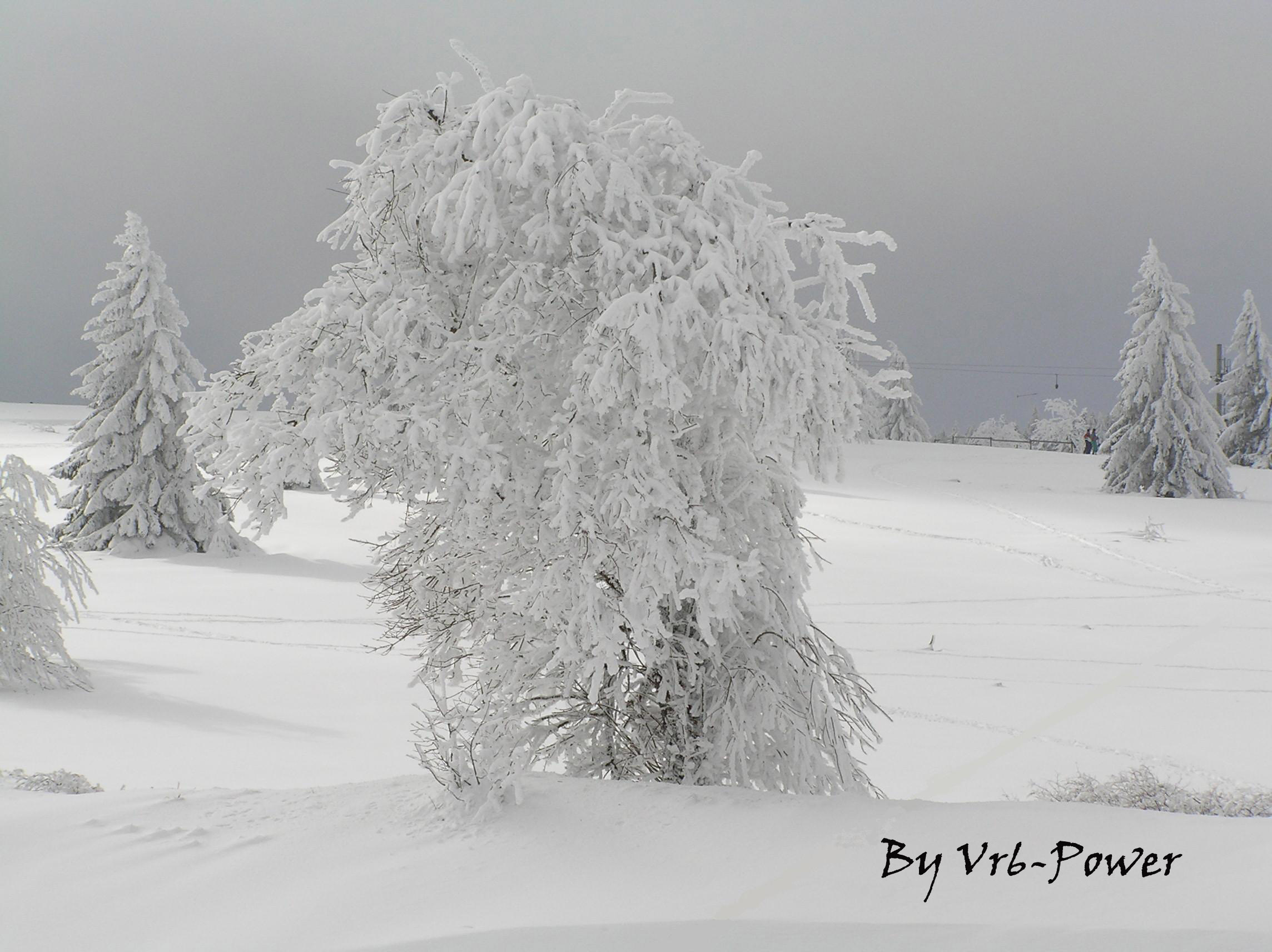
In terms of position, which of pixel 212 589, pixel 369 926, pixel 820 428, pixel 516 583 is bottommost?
pixel 212 589

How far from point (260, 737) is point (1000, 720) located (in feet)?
26.1

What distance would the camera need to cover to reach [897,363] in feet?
181

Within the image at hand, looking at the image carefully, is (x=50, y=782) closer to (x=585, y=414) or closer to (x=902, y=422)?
(x=585, y=414)

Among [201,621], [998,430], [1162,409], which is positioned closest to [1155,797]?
[201,621]

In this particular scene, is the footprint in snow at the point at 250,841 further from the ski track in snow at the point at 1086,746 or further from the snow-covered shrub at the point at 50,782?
the ski track in snow at the point at 1086,746

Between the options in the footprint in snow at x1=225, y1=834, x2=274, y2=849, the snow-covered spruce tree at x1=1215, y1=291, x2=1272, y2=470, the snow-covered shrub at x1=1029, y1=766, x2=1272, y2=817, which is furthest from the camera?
the snow-covered spruce tree at x1=1215, y1=291, x2=1272, y2=470

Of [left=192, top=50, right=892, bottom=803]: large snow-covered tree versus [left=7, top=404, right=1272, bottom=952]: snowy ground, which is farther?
[left=192, top=50, right=892, bottom=803]: large snow-covered tree

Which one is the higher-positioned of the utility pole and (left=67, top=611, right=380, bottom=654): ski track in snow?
the utility pole

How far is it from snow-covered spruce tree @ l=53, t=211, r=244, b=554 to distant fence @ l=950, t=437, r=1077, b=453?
45.5m

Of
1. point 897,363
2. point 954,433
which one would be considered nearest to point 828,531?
point 897,363

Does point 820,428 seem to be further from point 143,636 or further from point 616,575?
point 143,636

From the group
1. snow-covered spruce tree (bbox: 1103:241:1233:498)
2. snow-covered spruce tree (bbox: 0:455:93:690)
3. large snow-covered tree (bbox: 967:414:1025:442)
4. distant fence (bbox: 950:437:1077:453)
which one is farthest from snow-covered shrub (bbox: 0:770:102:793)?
large snow-covered tree (bbox: 967:414:1025:442)

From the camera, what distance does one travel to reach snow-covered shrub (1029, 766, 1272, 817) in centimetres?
710

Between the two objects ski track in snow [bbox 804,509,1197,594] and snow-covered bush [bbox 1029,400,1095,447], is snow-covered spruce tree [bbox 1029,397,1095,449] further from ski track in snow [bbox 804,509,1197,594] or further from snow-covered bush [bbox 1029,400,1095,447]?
ski track in snow [bbox 804,509,1197,594]
